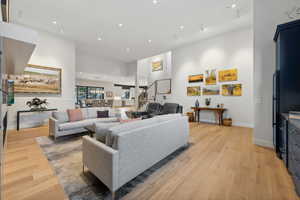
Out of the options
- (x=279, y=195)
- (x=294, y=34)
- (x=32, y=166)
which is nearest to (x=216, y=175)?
(x=279, y=195)

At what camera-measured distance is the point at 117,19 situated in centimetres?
422

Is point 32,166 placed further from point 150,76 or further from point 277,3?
point 150,76

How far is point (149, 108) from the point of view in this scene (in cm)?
638

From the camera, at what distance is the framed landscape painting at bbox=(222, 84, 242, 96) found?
197 inches

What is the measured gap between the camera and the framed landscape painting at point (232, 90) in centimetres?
501

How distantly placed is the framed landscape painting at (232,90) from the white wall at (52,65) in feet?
22.1

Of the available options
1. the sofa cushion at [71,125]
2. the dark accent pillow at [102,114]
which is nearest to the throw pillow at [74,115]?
the sofa cushion at [71,125]

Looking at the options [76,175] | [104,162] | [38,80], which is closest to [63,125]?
[76,175]

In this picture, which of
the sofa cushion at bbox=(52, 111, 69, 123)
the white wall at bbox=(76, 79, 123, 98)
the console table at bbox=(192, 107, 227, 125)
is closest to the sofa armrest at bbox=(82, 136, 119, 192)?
the sofa cushion at bbox=(52, 111, 69, 123)

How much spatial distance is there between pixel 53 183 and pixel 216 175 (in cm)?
232

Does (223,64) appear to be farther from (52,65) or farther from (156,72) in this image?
(52,65)

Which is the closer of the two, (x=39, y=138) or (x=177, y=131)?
(x=177, y=131)

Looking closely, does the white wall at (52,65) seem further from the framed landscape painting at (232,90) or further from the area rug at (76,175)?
the framed landscape painting at (232,90)

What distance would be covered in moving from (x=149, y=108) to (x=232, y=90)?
3725 millimetres
